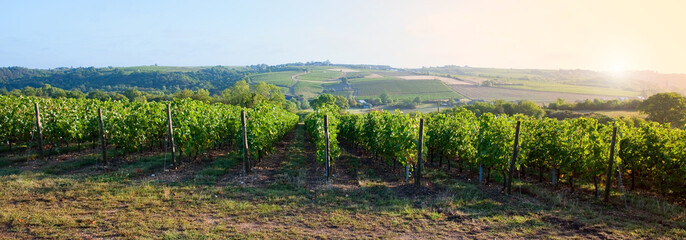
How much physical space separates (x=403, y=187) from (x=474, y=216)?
3187 mm

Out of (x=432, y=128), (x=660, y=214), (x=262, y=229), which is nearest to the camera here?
(x=262, y=229)

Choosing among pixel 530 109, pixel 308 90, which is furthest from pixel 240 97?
pixel 308 90

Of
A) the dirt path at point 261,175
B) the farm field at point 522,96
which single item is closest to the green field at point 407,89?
the farm field at point 522,96

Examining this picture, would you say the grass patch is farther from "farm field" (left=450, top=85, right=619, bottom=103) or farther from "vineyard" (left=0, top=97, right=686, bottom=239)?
"farm field" (left=450, top=85, right=619, bottom=103)

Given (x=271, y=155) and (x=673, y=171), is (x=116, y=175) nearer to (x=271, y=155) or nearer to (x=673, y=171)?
(x=271, y=155)

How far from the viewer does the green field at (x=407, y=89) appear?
98.7 m

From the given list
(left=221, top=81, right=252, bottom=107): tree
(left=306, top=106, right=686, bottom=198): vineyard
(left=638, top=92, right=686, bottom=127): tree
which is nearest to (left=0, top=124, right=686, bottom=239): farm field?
(left=306, top=106, right=686, bottom=198): vineyard

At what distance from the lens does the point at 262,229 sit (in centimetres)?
723

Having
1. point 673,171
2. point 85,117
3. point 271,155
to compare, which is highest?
point 85,117

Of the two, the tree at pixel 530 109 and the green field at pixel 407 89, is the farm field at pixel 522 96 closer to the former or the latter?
the green field at pixel 407 89

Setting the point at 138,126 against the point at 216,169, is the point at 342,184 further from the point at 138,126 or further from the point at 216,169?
the point at 138,126

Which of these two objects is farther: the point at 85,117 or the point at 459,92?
the point at 459,92

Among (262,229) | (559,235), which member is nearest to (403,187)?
(559,235)

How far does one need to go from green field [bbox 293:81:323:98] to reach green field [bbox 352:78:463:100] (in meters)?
15.5
